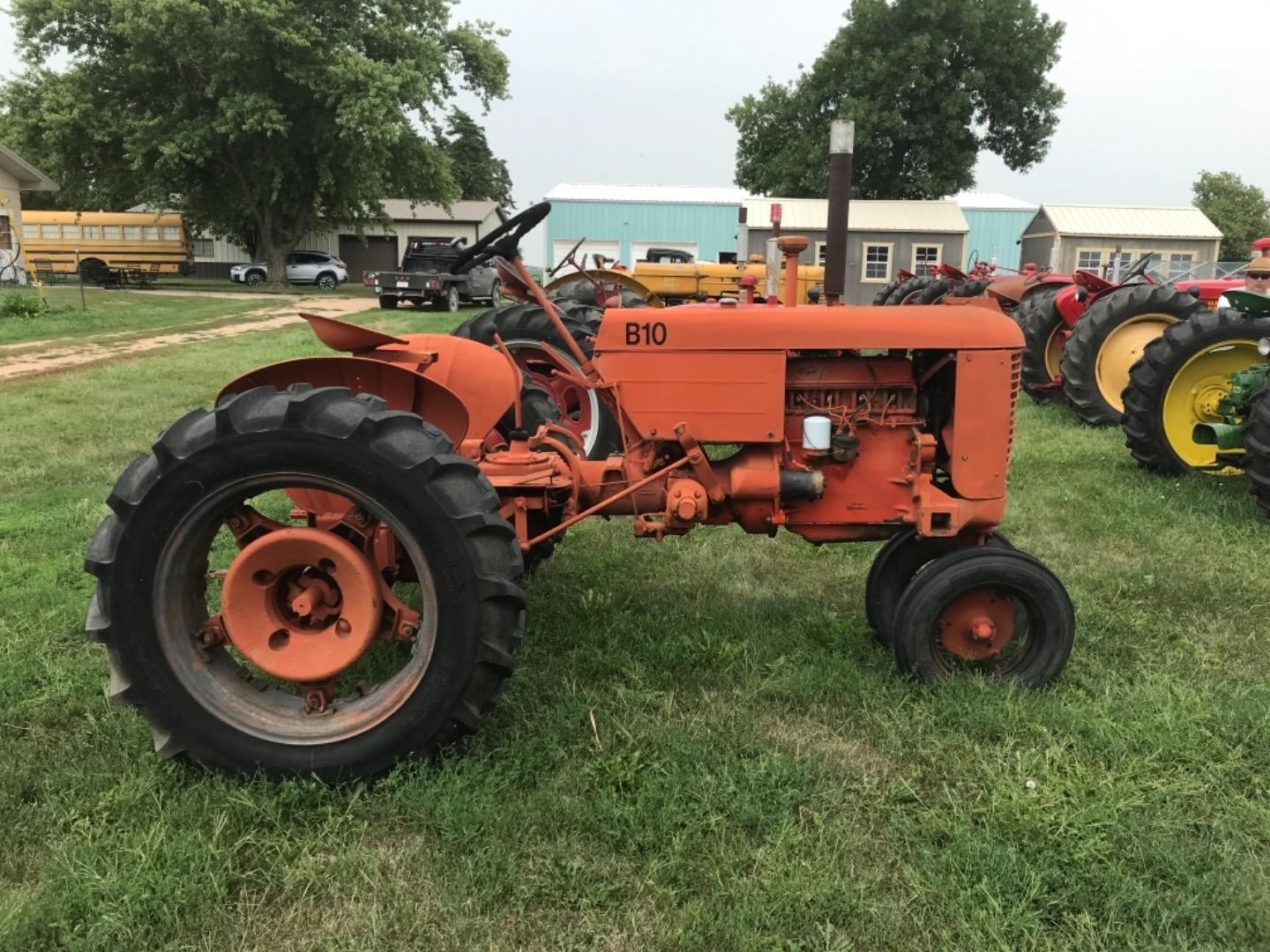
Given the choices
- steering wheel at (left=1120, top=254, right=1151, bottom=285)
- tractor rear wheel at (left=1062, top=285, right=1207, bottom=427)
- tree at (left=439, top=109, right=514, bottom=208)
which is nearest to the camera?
tractor rear wheel at (left=1062, top=285, right=1207, bottom=427)

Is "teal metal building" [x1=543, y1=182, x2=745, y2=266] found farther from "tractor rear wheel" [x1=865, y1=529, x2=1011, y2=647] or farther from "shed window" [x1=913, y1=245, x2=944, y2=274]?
"tractor rear wheel" [x1=865, y1=529, x2=1011, y2=647]

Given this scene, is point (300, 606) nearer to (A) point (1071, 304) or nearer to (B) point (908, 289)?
(A) point (1071, 304)

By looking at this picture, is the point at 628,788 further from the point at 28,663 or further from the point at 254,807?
the point at 28,663

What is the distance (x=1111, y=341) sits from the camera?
7.72m

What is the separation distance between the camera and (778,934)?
2.02m

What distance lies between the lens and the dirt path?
10.8 m

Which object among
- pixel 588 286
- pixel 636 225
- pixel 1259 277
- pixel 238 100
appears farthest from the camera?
pixel 636 225

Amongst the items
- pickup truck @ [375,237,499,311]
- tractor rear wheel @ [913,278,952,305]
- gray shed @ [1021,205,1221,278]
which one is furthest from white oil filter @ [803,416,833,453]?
gray shed @ [1021,205,1221,278]

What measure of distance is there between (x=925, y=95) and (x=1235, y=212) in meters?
21.3

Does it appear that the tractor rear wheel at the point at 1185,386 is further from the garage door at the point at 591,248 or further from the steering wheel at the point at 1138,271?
the garage door at the point at 591,248

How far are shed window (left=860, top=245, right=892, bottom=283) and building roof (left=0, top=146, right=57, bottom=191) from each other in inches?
931

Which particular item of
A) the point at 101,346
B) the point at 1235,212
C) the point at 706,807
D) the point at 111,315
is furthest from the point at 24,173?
the point at 1235,212

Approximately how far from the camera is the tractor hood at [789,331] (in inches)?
119

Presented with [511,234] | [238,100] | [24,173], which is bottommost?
[511,234]
